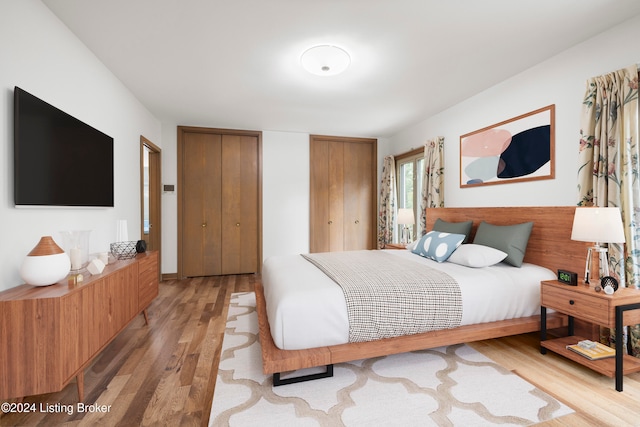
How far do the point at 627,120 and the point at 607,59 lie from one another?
0.57 m

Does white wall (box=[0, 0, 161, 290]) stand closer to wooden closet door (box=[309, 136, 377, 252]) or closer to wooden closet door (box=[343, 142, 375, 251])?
wooden closet door (box=[309, 136, 377, 252])

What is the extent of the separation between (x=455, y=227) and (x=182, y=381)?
2.99 meters

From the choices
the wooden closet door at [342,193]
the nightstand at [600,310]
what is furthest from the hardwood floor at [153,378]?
the wooden closet door at [342,193]

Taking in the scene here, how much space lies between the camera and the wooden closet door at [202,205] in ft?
15.3

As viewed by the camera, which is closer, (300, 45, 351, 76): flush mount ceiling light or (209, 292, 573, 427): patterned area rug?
(209, 292, 573, 427): patterned area rug

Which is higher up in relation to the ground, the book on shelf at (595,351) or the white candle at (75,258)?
the white candle at (75,258)

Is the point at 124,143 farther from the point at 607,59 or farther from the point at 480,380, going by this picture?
the point at 607,59

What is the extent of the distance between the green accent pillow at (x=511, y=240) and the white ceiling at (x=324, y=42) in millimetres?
1555

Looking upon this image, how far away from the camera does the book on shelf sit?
6.10 ft

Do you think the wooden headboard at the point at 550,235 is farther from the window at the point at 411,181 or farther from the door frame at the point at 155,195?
the door frame at the point at 155,195

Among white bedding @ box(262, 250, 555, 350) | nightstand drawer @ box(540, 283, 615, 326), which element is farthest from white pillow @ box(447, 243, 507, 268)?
nightstand drawer @ box(540, 283, 615, 326)

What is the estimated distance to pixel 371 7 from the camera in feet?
6.28

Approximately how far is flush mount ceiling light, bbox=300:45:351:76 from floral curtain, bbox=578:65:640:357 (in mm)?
1981

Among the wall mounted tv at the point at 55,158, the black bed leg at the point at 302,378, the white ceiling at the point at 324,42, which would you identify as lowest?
the black bed leg at the point at 302,378
